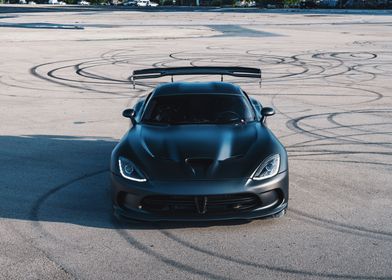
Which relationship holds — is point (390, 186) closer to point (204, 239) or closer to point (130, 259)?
point (204, 239)

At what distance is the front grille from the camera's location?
5.92 meters

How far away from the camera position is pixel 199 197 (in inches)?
232

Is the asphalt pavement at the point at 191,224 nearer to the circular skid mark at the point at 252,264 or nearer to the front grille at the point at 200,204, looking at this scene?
the circular skid mark at the point at 252,264

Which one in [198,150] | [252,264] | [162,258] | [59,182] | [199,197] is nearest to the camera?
[252,264]

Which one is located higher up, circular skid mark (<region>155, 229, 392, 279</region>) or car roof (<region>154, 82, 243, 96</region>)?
car roof (<region>154, 82, 243, 96</region>)

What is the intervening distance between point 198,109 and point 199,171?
1605 mm

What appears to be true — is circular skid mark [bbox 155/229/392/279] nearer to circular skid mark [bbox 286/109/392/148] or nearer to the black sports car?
the black sports car

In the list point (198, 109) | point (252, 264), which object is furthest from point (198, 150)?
point (252, 264)

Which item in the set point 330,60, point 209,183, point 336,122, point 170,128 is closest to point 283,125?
point 336,122

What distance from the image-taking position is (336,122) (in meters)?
11.4

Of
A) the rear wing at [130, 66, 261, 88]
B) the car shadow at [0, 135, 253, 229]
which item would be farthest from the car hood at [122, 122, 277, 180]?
the rear wing at [130, 66, 261, 88]

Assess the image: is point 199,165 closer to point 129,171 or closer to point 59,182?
point 129,171

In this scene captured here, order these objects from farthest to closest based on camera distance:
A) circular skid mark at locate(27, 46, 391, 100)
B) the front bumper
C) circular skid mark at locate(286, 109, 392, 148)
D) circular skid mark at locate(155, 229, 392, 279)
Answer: circular skid mark at locate(27, 46, 391, 100), circular skid mark at locate(286, 109, 392, 148), the front bumper, circular skid mark at locate(155, 229, 392, 279)

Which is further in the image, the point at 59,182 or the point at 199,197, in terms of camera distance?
the point at 59,182
